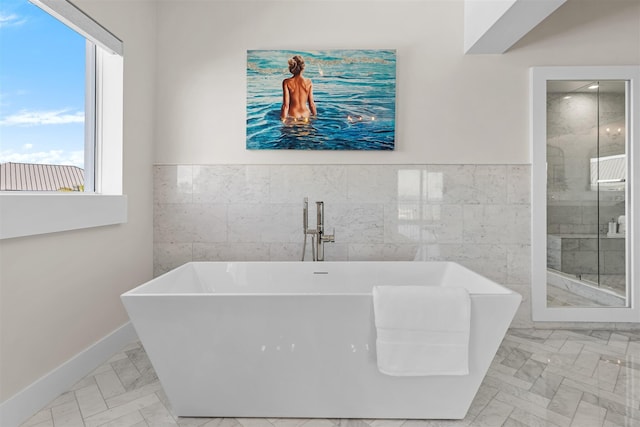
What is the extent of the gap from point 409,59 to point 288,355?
7.58 feet

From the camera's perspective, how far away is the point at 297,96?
9.00ft

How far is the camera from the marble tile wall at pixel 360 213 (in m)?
2.75

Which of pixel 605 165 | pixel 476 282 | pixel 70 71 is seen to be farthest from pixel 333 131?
pixel 605 165

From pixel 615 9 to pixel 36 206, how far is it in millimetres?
4000

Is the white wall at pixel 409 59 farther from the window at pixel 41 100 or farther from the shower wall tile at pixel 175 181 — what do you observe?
the window at pixel 41 100

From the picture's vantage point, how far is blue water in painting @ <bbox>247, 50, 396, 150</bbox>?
2725 millimetres

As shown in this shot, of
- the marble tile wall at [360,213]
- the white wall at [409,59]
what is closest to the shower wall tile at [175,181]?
the marble tile wall at [360,213]

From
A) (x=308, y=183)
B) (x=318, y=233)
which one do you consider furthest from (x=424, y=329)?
(x=308, y=183)

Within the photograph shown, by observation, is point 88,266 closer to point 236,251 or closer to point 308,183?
A: point 236,251

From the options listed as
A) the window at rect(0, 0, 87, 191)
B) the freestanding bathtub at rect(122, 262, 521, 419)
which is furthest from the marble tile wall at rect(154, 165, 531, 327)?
the freestanding bathtub at rect(122, 262, 521, 419)

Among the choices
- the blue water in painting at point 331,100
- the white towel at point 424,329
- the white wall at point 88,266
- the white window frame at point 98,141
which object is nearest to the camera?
the white towel at point 424,329

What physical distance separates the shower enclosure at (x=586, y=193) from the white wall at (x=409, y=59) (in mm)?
242

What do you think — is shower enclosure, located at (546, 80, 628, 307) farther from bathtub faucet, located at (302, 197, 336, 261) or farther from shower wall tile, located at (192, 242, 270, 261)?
shower wall tile, located at (192, 242, 270, 261)

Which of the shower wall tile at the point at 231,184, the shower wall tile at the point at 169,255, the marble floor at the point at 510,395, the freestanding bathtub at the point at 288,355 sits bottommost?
the marble floor at the point at 510,395
